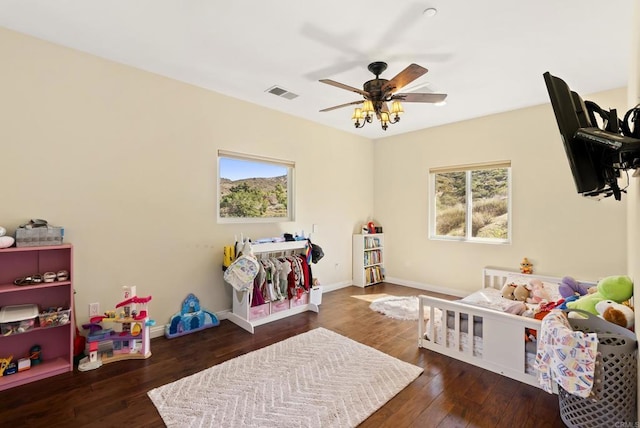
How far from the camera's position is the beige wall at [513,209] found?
3.47 metres

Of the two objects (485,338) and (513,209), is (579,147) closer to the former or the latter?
(485,338)

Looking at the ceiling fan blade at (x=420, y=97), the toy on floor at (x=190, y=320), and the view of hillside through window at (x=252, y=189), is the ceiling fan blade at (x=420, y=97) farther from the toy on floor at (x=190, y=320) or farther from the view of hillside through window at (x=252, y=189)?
the toy on floor at (x=190, y=320)

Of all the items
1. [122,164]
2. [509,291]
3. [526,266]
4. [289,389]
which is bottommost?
[289,389]

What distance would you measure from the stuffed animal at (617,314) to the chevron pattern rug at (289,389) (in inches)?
53.0

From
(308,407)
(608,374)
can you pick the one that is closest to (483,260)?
(608,374)

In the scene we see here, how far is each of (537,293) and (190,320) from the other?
151 inches

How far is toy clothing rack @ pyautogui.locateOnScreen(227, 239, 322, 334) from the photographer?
132 inches

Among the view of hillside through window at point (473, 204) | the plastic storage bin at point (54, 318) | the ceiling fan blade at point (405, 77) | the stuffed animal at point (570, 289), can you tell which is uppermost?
the ceiling fan blade at point (405, 77)

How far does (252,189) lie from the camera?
4.00m

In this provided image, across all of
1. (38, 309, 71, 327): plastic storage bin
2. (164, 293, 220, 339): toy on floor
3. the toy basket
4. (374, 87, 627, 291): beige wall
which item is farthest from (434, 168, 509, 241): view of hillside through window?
(38, 309, 71, 327): plastic storage bin

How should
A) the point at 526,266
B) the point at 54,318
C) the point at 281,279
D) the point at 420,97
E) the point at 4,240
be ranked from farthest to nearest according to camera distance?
the point at 526,266 → the point at 281,279 → the point at 420,97 → the point at 54,318 → the point at 4,240

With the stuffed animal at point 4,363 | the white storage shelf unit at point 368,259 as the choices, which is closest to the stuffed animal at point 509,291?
the white storage shelf unit at point 368,259

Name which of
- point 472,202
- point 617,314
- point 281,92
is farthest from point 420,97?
point 472,202

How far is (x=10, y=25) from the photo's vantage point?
2.31 metres
